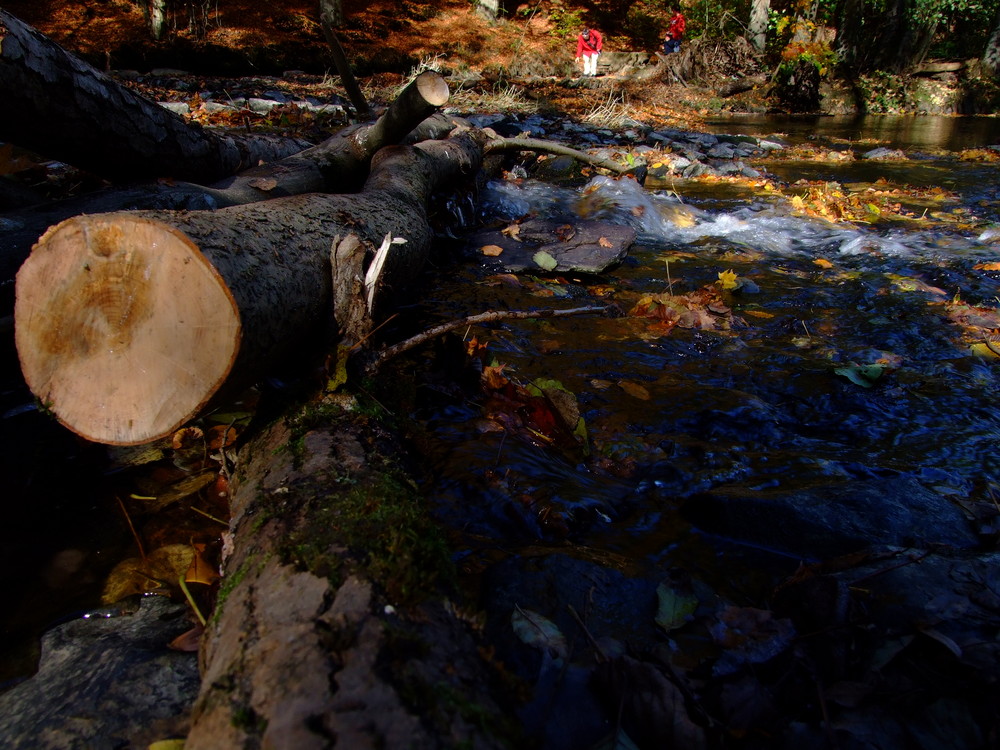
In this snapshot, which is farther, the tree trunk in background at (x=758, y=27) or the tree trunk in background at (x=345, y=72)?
the tree trunk in background at (x=758, y=27)

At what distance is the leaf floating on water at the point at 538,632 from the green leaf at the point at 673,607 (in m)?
0.32

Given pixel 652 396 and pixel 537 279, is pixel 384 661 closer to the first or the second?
pixel 652 396

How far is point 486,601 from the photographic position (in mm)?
1513

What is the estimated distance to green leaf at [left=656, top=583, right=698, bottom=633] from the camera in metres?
1.49

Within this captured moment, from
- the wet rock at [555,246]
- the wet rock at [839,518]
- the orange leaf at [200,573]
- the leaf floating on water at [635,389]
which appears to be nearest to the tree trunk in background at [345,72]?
the wet rock at [555,246]

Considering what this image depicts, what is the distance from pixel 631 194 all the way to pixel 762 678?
5436 millimetres

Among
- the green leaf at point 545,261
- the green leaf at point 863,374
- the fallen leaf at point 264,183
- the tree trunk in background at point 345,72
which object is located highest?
the tree trunk in background at point 345,72

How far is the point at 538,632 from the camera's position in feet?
4.47

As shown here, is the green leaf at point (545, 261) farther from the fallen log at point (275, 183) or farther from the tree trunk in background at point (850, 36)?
the tree trunk in background at point (850, 36)

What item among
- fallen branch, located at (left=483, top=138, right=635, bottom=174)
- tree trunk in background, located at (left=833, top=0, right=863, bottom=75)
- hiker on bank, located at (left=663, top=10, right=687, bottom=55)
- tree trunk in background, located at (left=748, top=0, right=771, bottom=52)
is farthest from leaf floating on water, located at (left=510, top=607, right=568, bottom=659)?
tree trunk in background, located at (left=748, top=0, right=771, bottom=52)

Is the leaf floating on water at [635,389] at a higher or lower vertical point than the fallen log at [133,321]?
lower

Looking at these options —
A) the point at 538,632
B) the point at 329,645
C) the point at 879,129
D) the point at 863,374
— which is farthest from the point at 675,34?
the point at 329,645

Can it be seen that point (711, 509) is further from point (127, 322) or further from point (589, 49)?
point (589, 49)

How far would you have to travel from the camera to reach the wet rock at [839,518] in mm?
1737
